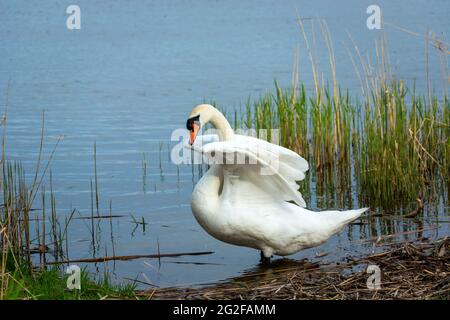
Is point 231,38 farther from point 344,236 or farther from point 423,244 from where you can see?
point 423,244

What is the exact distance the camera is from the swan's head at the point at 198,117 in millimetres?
6773

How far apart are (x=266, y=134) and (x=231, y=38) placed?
13426 millimetres

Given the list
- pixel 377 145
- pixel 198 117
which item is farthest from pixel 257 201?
pixel 377 145

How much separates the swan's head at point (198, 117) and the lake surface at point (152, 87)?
133cm

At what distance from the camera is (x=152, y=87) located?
17.0 m

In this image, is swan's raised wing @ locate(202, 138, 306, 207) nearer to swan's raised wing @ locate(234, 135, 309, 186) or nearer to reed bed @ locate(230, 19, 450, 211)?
swan's raised wing @ locate(234, 135, 309, 186)

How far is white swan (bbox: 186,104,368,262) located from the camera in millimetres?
6844

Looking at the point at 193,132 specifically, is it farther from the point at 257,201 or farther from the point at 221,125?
the point at 257,201

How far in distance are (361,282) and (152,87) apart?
38.3 ft

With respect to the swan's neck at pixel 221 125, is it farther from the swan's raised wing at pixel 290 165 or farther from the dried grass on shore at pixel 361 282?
the dried grass on shore at pixel 361 282

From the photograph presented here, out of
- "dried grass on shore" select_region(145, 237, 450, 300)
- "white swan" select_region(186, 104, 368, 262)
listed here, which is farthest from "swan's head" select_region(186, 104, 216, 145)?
"dried grass on shore" select_region(145, 237, 450, 300)

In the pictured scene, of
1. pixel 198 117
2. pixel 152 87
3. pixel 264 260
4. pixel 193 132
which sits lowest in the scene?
pixel 264 260
